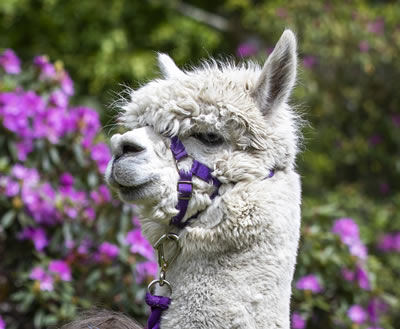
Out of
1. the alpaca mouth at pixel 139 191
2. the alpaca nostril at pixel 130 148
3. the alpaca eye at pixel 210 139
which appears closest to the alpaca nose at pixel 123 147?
the alpaca nostril at pixel 130 148

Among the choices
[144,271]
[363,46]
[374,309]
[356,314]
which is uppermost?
[363,46]

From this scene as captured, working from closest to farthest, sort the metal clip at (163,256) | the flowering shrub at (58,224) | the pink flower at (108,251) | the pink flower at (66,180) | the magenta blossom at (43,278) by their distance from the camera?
the metal clip at (163,256), the magenta blossom at (43,278), the flowering shrub at (58,224), the pink flower at (108,251), the pink flower at (66,180)

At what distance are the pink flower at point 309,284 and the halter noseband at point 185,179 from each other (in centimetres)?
212

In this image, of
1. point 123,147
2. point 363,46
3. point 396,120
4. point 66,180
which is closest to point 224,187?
point 123,147

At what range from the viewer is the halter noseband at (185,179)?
208 cm

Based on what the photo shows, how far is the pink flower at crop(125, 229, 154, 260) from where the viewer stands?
389 centimetres

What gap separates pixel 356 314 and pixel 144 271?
1479mm

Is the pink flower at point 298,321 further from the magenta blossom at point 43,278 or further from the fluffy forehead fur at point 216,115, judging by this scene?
the fluffy forehead fur at point 216,115

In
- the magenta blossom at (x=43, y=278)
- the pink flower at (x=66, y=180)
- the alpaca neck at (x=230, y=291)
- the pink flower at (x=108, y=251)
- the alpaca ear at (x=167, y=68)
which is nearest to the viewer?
the alpaca neck at (x=230, y=291)

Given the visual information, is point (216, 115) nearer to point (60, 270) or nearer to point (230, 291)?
point (230, 291)

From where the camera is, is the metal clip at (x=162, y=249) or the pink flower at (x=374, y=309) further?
the pink flower at (x=374, y=309)

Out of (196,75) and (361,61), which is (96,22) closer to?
(361,61)

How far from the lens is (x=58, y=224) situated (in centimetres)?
398

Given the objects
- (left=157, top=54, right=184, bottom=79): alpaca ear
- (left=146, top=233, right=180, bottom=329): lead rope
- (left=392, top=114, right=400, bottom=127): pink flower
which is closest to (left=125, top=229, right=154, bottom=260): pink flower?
(left=157, top=54, right=184, bottom=79): alpaca ear
